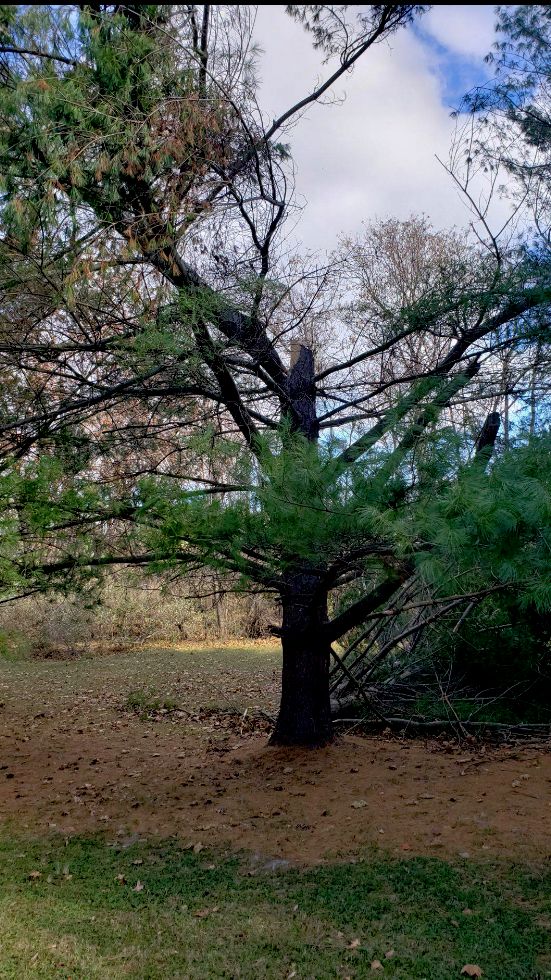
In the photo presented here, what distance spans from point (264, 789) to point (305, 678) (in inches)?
44.3

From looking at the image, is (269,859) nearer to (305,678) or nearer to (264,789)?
(264,789)

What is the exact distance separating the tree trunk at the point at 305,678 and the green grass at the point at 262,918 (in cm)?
207

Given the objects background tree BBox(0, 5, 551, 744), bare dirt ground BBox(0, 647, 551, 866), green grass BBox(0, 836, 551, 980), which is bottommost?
green grass BBox(0, 836, 551, 980)

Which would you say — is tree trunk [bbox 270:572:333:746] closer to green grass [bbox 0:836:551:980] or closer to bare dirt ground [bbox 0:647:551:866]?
bare dirt ground [bbox 0:647:551:866]

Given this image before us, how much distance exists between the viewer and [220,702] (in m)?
10.5

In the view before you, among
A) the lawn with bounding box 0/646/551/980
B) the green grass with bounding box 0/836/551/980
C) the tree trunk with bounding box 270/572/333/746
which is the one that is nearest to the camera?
the green grass with bounding box 0/836/551/980

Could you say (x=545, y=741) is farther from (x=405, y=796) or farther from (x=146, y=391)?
(x=146, y=391)

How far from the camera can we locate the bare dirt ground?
500 centimetres

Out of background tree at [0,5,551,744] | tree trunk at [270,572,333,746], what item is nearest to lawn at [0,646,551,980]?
tree trunk at [270,572,333,746]

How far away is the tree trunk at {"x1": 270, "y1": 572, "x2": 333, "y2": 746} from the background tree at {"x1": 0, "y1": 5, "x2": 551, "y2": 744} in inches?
0.8

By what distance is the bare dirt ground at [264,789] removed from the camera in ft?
16.4

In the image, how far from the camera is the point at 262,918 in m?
3.92

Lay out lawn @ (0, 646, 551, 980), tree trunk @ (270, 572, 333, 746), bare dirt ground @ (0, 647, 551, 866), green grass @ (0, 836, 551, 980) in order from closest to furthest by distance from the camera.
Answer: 1. green grass @ (0, 836, 551, 980)
2. lawn @ (0, 646, 551, 980)
3. bare dirt ground @ (0, 647, 551, 866)
4. tree trunk @ (270, 572, 333, 746)

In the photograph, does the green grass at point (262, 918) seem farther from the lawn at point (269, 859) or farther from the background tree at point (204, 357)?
the background tree at point (204, 357)
